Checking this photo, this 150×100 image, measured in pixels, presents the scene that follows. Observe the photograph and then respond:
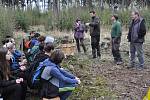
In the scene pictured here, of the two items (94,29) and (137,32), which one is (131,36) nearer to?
(137,32)

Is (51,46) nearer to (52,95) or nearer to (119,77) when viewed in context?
(52,95)

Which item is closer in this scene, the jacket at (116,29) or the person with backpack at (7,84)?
the person with backpack at (7,84)

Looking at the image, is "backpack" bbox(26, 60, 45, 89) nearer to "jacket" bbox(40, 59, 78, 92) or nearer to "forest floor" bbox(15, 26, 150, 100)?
"jacket" bbox(40, 59, 78, 92)

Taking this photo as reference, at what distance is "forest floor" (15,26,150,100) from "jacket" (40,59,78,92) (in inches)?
71.1

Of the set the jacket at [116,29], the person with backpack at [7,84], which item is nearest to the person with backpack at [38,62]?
the person with backpack at [7,84]

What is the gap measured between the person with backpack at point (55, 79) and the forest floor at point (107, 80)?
6.03 feet

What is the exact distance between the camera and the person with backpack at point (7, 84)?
6746mm

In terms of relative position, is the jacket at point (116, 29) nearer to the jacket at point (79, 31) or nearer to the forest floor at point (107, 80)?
the forest floor at point (107, 80)

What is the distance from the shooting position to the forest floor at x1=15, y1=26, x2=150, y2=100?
872 centimetres

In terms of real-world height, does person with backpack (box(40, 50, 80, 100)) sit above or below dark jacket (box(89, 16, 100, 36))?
below

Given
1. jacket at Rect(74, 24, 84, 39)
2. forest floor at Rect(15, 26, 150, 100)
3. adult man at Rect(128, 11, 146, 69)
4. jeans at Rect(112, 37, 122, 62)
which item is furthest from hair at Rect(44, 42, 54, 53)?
jacket at Rect(74, 24, 84, 39)

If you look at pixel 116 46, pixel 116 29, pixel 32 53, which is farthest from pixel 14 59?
pixel 116 46

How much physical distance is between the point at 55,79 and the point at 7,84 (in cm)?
90

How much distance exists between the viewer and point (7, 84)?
6777 mm
